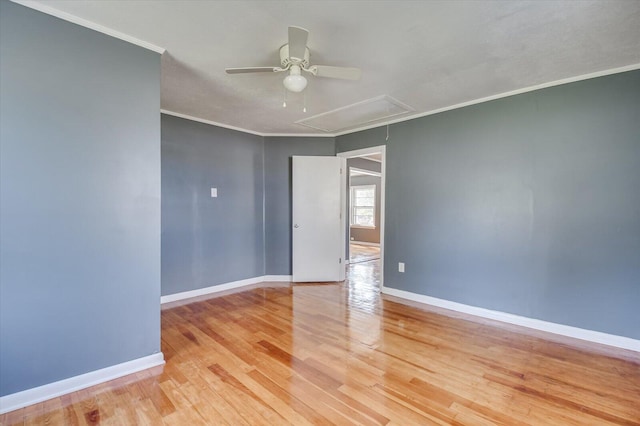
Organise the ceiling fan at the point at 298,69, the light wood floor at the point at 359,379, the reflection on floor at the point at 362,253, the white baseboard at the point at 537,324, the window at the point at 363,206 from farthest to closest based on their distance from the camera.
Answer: the window at the point at 363,206 < the reflection on floor at the point at 362,253 < the white baseboard at the point at 537,324 < the ceiling fan at the point at 298,69 < the light wood floor at the point at 359,379

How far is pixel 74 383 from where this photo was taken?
74.3 inches

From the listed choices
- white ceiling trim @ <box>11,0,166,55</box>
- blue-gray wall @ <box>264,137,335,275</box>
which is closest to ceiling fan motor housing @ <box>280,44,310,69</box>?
white ceiling trim @ <box>11,0,166,55</box>

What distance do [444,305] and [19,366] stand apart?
3.83 m

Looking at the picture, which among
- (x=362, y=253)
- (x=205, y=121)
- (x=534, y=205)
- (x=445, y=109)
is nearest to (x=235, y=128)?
(x=205, y=121)

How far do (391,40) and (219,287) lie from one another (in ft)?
12.3

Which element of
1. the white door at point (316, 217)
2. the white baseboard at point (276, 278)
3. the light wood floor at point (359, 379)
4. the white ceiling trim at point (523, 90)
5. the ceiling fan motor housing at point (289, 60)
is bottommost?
the light wood floor at point (359, 379)

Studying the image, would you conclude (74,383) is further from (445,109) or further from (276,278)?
(445,109)

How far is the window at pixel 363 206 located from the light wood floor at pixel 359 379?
21.1ft

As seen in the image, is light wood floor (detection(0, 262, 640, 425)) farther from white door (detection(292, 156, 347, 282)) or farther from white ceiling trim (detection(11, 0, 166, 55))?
white ceiling trim (detection(11, 0, 166, 55))

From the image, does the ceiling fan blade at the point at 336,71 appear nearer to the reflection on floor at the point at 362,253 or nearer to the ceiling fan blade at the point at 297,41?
the ceiling fan blade at the point at 297,41

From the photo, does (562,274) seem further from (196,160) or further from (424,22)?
(196,160)

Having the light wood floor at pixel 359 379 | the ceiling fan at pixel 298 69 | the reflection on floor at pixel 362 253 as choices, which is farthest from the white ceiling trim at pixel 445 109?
the reflection on floor at pixel 362 253

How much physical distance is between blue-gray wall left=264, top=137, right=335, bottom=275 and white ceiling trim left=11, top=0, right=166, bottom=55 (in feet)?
8.56

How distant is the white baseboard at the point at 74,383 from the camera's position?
1699mm
